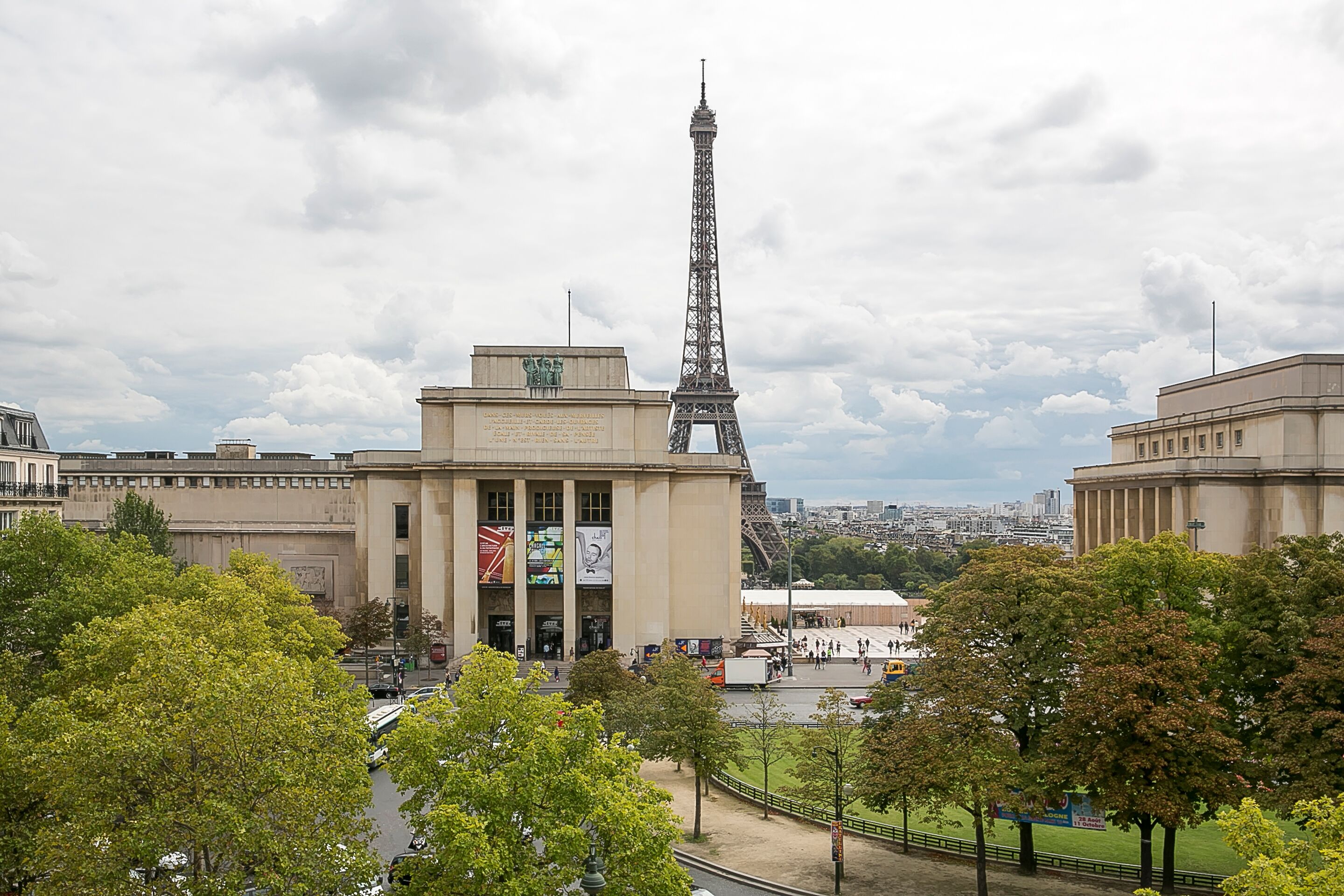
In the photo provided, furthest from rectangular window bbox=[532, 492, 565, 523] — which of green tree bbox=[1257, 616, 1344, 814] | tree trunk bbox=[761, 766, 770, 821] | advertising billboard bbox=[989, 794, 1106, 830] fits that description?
green tree bbox=[1257, 616, 1344, 814]

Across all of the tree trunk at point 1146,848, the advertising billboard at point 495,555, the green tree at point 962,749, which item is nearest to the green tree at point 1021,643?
the green tree at point 962,749

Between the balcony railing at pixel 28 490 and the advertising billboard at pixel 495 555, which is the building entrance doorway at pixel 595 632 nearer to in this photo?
the advertising billboard at pixel 495 555

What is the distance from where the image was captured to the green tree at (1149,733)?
2809 centimetres

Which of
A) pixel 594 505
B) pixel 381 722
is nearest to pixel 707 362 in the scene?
pixel 594 505

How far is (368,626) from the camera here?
209 ft

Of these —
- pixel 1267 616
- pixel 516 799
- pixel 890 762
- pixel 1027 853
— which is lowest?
pixel 1027 853

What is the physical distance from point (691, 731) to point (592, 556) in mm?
32487

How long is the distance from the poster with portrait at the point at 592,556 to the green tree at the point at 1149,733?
42120 millimetres

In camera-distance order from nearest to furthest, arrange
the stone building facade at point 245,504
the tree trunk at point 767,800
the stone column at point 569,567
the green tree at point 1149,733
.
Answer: the green tree at point 1149,733 < the tree trunk at point 767,800 < the stone column at point 569,567 < the stone building facade at point 245,504

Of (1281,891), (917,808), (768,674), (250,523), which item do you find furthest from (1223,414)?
(250,523)

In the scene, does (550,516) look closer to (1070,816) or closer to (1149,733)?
(1070,816)

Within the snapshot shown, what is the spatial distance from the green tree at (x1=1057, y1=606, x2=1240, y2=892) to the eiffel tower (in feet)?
268

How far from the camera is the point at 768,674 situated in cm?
6309

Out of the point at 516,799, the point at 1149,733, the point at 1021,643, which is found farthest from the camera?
the point at 1021,643
